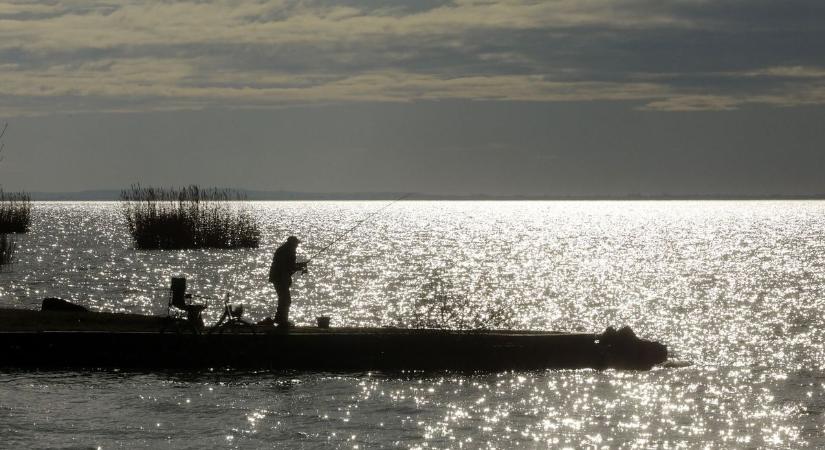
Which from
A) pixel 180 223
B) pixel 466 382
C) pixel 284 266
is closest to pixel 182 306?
→ pixel 284 266

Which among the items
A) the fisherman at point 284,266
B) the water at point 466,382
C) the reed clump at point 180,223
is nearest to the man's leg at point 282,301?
the fisherman at point 284,266

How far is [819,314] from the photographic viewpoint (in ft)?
145

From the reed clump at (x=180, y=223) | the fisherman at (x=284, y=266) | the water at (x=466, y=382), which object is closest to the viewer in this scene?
the water at (x=466, y=382)

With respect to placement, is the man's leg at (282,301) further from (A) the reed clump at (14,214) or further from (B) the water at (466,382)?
(A) the reed clump at (14,214)

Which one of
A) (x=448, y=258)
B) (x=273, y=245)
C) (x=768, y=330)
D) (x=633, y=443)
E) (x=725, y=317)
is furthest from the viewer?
(x=273, y=245)

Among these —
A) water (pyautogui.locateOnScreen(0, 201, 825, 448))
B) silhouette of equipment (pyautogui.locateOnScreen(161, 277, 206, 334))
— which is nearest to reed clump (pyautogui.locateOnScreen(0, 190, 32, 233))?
water (pyautogui.locateOnScreen(0, 201, 825, 448))

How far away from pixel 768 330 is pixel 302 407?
21127mm

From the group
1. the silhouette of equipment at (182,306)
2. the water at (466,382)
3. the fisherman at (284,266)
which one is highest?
the fisherman at (284,266)

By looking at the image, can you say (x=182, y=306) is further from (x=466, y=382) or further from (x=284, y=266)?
(x=466, y=382)

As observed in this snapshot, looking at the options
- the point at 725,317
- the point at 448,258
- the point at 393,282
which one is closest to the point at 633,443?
the point at 725,317

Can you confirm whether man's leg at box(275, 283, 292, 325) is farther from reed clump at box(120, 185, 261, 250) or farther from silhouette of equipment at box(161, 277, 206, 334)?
reed clump at box(120, 185, 261, 250)

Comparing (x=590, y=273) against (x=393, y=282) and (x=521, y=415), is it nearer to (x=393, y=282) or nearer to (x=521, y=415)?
(x=393, y=282)

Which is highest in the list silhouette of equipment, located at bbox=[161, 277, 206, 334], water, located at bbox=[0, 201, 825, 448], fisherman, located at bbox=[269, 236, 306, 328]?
fisherman, located at bbox=[269, 236, 306, 328]

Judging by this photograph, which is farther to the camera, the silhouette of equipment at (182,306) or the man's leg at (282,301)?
the man's leg at (282,301)
